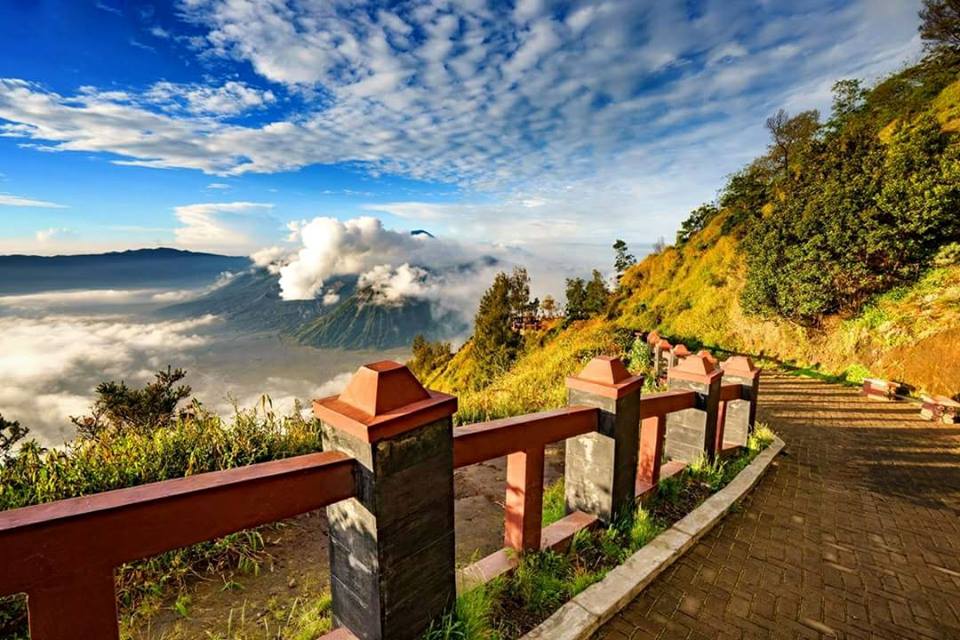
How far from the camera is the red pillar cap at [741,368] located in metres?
5.49

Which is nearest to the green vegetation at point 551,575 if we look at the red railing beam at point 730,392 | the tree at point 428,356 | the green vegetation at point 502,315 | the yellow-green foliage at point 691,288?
the red railing beam at point 730,392

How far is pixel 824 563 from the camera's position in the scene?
3338 millimetres

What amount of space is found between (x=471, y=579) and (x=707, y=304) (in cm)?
2346

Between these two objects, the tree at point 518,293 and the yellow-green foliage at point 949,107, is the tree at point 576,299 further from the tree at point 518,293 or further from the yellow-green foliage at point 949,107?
the yellow-green foliage at point 949,107

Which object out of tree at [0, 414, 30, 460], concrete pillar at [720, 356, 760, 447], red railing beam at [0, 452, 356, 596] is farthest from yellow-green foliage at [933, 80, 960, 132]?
tree at [0, 414, 30, 460]

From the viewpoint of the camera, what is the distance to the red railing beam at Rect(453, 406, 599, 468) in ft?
7.53

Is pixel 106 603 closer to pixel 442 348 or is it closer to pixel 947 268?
pixel 947 268

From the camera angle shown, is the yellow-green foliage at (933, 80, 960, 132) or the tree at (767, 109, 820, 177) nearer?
the yellow-green foliage at (933, 80, 960, 132)

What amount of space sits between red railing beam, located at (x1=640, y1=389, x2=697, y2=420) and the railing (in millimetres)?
326

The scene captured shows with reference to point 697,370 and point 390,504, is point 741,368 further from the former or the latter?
point 390,504

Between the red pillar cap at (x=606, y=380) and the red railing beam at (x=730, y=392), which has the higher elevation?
the red pillar cap at (x=606, y=380)

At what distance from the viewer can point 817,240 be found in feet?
46.6

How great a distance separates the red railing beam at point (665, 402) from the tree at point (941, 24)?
29.9 meters

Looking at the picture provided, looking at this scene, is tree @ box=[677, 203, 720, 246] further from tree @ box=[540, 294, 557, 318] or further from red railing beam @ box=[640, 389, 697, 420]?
red railing beam @ box=[640, 389, 697, 420]
